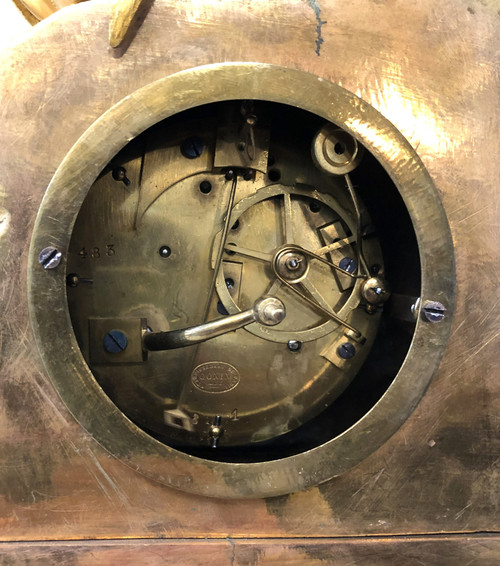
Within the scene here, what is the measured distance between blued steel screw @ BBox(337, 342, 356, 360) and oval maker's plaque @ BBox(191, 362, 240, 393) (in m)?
0.19

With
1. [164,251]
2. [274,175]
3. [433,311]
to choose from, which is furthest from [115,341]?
[433,311]

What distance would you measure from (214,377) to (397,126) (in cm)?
52

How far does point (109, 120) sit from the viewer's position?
73 cm

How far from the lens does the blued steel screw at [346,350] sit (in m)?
0.94

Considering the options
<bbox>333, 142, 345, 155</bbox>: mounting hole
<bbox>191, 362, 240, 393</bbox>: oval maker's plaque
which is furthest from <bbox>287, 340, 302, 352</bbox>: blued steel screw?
<bbox>333, 142, 345, 155</bbox>: mounting hole

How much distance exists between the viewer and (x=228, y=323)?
0.76 m

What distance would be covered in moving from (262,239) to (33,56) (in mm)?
451

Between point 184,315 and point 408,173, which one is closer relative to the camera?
point 408,173

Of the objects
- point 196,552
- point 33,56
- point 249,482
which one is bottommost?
point 196,552

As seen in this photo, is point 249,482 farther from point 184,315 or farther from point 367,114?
point 367,114

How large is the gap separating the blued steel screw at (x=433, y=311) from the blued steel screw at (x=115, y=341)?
0.48 meters

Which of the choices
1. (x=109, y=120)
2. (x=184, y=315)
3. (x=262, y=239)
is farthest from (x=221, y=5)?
(x=184, y=315)

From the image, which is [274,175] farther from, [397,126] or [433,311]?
[433,311]

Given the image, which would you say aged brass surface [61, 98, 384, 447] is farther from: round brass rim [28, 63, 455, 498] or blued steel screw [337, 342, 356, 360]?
round brass rim [28, 63, 455, 498]
